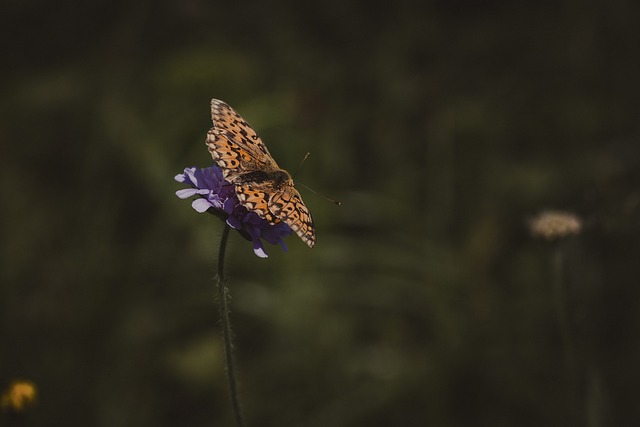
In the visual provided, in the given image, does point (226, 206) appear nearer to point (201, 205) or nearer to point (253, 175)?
point (201, 205)

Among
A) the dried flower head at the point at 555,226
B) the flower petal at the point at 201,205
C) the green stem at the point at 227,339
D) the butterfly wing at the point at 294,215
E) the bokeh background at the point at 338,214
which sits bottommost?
the bokeh background at the point at 338,214

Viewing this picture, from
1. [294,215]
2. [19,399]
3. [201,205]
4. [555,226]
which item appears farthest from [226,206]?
[555,226]

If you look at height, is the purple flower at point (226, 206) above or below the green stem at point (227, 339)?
above

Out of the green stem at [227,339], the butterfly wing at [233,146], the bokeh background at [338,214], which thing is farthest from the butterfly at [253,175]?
the bokeh background at [338,214]

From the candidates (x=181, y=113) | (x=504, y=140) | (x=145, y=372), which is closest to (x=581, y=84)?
(x=504, y=140)

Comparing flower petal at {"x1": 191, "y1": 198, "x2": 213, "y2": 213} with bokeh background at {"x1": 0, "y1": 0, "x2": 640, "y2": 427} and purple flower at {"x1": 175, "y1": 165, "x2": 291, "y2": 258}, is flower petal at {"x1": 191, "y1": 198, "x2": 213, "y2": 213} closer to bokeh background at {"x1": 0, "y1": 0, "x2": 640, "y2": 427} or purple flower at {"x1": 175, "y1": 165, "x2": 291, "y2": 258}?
purple flower at {"x1": 175, "y1": 165, "x2": 291, "y2": 258}

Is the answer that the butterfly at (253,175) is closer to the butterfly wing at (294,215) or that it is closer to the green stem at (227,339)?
the butterfly wing at (294,215)

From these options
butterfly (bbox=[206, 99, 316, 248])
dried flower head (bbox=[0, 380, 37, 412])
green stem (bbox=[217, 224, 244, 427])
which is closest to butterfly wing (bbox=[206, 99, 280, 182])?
butterfly (bbox=[206, 99, 316, 248])

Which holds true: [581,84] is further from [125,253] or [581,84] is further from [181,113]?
[125,253]
